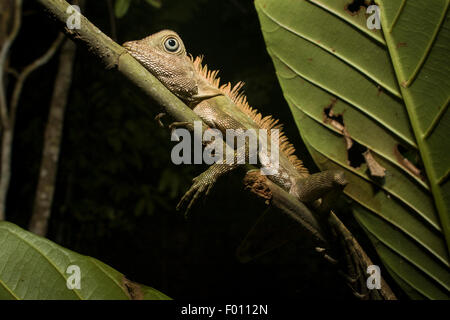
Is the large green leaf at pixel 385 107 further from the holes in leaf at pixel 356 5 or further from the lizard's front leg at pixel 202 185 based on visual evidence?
the lizard's front leg at pixel 202 185

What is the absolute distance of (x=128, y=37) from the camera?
2191 mm

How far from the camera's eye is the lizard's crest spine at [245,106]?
5.28ft

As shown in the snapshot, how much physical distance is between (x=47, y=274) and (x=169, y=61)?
1059mm

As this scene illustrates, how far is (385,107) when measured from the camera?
3.33 feet

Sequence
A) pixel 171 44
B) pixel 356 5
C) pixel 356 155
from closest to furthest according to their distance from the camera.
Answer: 1. pixel 356 5
2. pixel 356 155
3. pixel 171 44

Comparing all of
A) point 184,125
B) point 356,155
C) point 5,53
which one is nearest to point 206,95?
point 184,125

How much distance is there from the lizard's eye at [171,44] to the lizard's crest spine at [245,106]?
0.29 feet

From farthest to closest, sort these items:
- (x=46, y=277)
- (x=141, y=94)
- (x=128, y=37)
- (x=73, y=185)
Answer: (x=73, y=185) → (x=128, y=37) → (x=141, y=94) → (x=46, y=277)

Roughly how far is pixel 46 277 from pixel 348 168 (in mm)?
905

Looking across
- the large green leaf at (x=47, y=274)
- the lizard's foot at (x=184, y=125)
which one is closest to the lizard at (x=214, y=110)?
the lizard's foot at (x=184, y=125)

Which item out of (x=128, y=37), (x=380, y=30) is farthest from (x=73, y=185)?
(x=380, y=30)

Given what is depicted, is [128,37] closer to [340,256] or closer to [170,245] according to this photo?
[170,245]

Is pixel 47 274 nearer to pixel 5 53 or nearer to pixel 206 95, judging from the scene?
pixel 206 95

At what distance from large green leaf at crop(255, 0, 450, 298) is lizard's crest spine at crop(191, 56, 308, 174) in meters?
0.50
